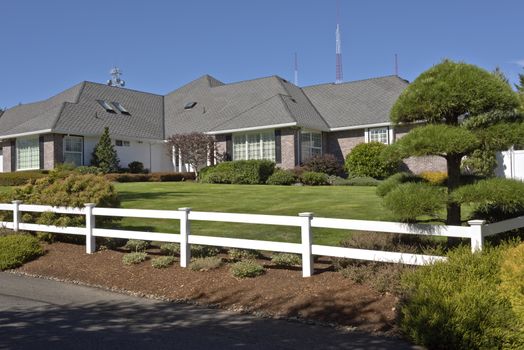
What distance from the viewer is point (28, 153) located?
3017cm

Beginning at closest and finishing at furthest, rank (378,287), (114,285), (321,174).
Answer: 1. (378,287)
2. (114,285)
3. (321,174)

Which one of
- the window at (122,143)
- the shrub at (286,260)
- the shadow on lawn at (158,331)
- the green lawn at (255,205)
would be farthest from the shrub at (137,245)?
the window at (122,143)

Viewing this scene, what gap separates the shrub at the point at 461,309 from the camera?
5.10 meters

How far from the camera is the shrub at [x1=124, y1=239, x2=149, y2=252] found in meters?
10.2

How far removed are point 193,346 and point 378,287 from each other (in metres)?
2.61

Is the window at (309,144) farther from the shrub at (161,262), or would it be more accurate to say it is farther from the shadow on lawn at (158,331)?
the shadow on lawn at (158,331)

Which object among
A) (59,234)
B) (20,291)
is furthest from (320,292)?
(59,234)

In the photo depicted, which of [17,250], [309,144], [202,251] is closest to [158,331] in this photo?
[202,251]

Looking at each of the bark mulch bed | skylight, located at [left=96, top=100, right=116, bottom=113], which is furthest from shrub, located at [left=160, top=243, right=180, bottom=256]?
skylight, located at [left=96, top=100, right=116, bottom=113]

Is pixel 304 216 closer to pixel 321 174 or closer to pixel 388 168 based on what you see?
pixel 321 174

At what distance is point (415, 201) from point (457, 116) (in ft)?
5.12

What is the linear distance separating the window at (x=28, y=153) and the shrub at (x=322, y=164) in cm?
1510

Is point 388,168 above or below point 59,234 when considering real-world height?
above

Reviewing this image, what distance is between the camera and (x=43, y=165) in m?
29.0
